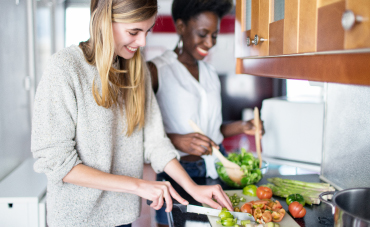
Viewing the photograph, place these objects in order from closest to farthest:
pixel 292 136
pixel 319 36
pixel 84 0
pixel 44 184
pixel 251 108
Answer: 1. pixel 319 36
2. pixel 44 184
3. pixel 292 136
4. pixel 84 0
5. pixel 251 108

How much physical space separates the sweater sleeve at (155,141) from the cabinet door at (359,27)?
849mm

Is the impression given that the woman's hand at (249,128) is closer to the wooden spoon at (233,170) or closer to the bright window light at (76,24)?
the wooden spoon at (233,170)

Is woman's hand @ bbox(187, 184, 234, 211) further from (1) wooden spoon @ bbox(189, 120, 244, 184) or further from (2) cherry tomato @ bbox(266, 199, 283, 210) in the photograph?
(1) wooden spoon @ bbox(189, 120, 244, 184)

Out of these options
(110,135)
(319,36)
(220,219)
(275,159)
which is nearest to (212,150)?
(220,219)

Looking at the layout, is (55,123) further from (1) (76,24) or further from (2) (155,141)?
(1) (76,24)

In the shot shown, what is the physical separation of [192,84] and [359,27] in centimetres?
152

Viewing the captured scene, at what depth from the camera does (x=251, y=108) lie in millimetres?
2605

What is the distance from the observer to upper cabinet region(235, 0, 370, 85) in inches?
21.0

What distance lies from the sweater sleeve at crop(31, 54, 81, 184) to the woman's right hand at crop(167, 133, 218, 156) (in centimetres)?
68

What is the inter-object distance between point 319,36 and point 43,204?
1.17 meters

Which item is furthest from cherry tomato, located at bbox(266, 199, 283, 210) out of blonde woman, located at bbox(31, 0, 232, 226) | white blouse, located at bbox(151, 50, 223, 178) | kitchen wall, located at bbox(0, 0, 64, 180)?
kitchen wall, located at bbox(0, 0, 64, 180)

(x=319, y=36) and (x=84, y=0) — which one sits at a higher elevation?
(x=84, y=0)

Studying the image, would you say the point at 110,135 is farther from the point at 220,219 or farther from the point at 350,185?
the point at 350,185

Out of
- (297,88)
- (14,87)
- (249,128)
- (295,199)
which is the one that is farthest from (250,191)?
(297,88)
